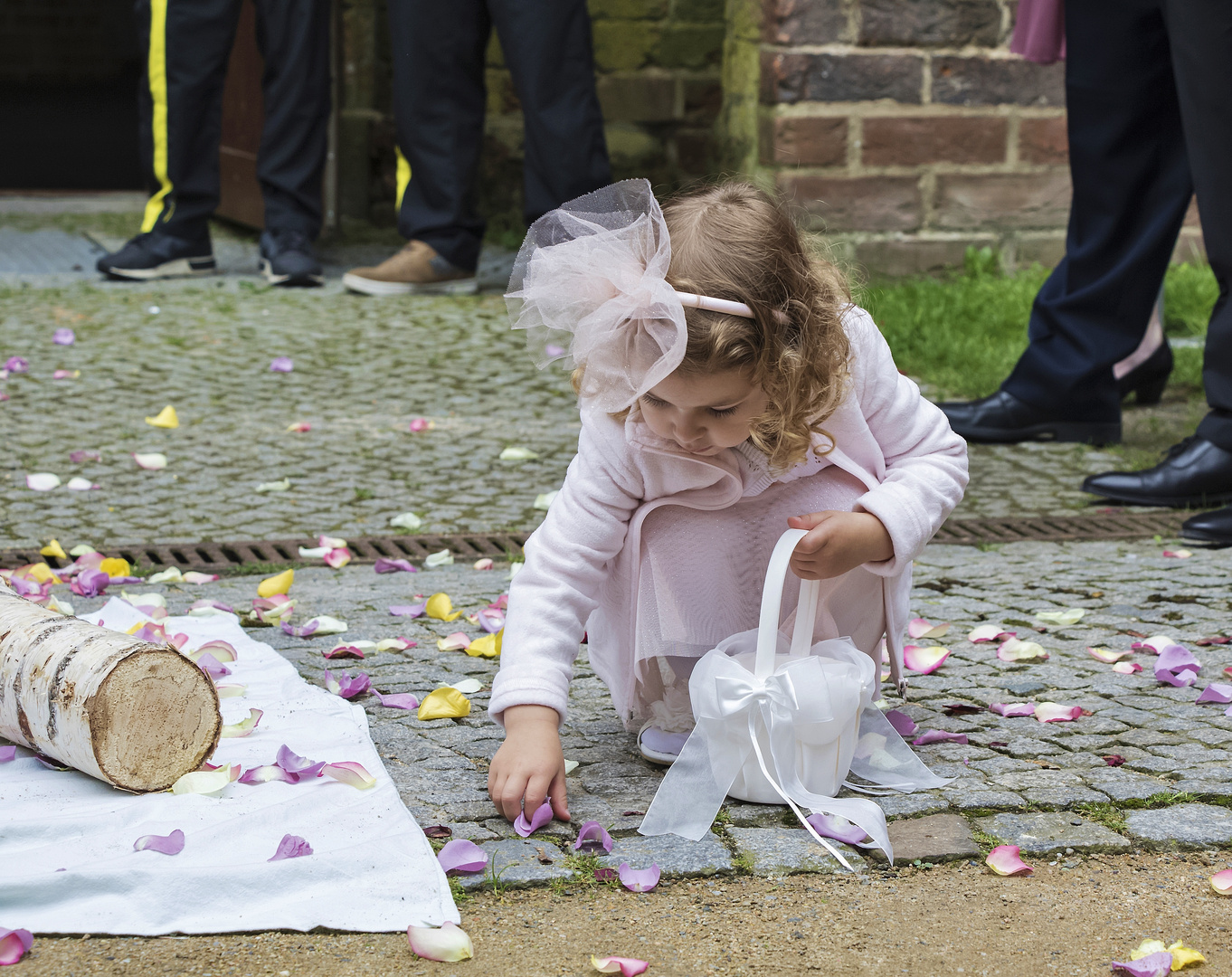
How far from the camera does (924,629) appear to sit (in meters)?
Answer: 2.52

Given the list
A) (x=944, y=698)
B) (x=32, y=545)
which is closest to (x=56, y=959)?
(x=944, y=698)

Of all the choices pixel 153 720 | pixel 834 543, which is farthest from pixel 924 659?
pixel 153 720

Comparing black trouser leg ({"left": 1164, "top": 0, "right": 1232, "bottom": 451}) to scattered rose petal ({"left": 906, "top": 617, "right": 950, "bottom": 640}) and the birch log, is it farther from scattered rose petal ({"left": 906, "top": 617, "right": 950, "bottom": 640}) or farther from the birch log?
the birch log

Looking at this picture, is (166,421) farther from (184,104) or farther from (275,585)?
(184,104)

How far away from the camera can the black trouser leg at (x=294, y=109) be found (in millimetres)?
5836

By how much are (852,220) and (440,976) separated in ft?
16.1

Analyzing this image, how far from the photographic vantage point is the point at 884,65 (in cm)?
570

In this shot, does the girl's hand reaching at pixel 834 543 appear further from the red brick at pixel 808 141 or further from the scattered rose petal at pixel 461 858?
the red brick at pixel 808 141

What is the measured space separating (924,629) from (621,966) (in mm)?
1239

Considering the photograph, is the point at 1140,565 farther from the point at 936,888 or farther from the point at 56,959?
the point at 56,959

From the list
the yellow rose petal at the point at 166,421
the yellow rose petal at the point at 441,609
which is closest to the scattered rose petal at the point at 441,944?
the yellow rose petal at the point at 441,609

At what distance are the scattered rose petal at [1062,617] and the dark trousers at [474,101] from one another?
3243 mm

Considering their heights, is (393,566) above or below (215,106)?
below

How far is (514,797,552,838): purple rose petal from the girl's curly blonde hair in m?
0.50
